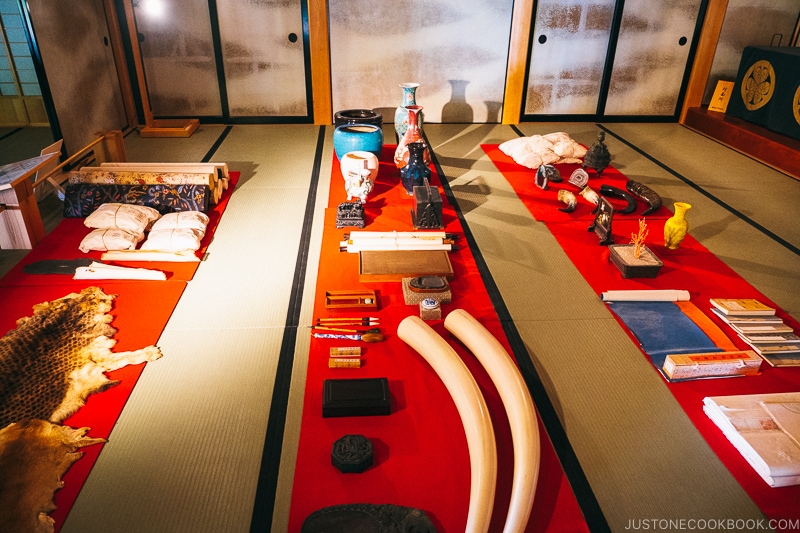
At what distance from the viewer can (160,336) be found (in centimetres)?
253

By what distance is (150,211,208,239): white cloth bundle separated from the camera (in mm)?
3361

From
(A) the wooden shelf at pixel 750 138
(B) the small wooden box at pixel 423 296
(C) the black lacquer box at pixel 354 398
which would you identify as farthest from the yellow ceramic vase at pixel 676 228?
(A) the wooden shelf at pixel 750 138

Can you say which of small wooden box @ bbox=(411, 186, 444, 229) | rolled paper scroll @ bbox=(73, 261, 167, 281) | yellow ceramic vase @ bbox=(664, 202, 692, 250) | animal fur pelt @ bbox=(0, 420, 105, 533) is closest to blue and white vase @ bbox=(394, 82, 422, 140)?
small wooden box @ bbox=(411, 186, 444, 229)

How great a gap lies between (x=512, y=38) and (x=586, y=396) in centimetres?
477

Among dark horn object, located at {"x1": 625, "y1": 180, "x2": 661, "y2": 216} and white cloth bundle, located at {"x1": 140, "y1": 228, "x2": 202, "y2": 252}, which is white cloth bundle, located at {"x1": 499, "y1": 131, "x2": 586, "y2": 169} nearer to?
dark horn object, located at {"x1": 625, "y1": 180, "x2": 661, "y2": 216}

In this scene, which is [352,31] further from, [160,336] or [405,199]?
[160,336]

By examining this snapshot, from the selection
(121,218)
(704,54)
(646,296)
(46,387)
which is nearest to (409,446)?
(46,387)

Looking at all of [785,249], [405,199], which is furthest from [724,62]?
[405,199]

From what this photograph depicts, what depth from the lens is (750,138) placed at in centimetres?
525

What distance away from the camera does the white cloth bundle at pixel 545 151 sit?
15.3ft

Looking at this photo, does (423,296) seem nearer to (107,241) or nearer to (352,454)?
(352,454)

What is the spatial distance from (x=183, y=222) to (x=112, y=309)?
2.82 ft

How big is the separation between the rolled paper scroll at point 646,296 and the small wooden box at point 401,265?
84cm

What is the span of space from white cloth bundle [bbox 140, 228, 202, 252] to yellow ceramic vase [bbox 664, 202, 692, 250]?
2.82m
